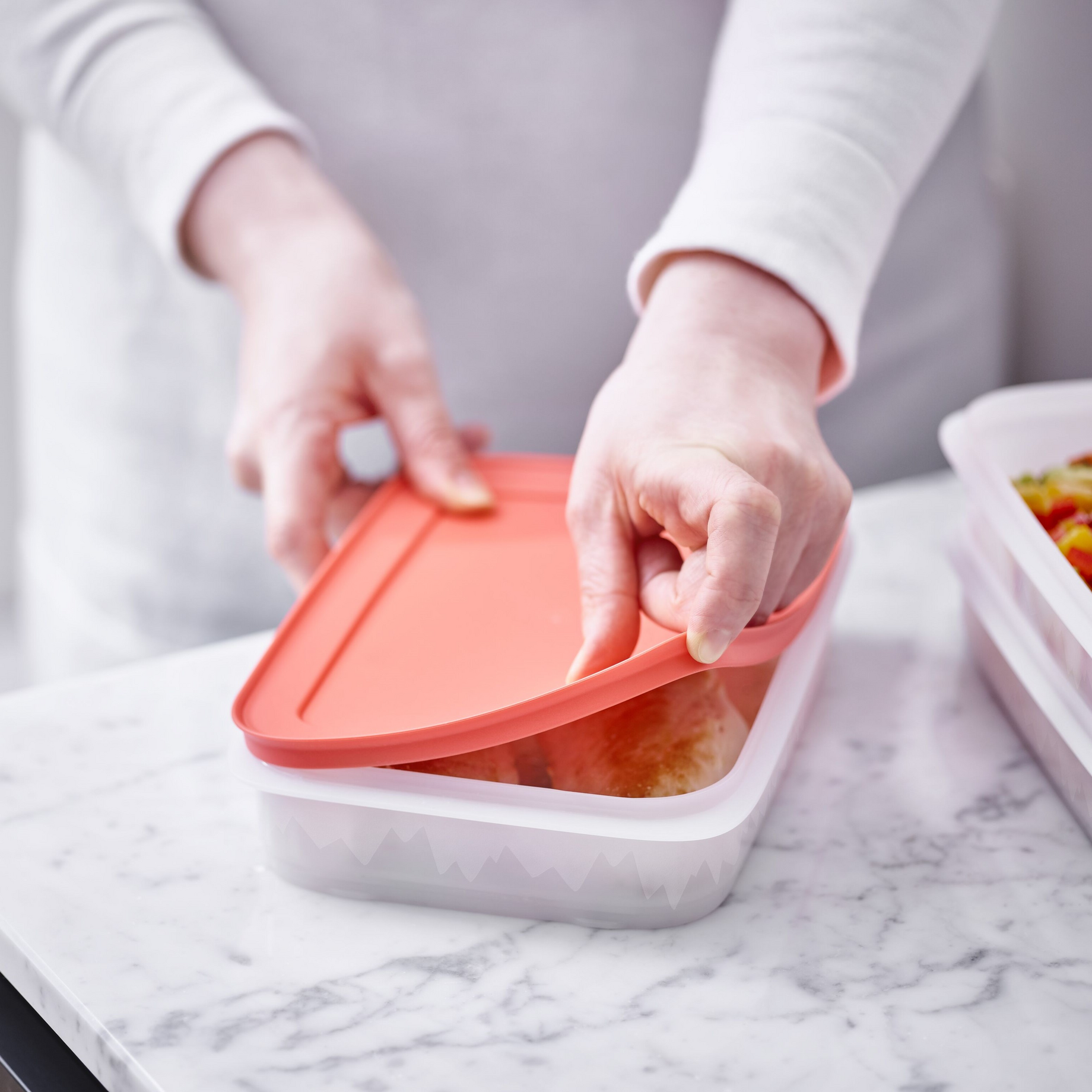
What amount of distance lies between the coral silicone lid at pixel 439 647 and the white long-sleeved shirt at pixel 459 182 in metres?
0.18

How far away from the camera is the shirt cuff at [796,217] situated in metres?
0.55

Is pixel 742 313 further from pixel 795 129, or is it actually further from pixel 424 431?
pixel 424 431

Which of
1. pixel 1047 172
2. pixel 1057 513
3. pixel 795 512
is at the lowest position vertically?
pixel 1047 172

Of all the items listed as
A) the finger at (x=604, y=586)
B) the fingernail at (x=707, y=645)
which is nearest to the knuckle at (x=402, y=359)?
the finger at (x=604, y=586)

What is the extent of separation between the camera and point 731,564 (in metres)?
0.42

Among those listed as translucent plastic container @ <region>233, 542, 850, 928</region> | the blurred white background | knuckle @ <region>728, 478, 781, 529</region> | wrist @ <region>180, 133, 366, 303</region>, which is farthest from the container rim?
the blurred white background

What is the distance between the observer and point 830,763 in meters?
0.56

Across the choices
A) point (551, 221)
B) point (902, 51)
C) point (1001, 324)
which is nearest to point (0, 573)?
point (551, 221)

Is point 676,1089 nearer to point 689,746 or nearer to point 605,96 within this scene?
point 689,746

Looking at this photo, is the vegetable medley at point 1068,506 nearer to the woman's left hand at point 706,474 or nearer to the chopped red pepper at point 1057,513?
the chopped red pepper at point 1057,513

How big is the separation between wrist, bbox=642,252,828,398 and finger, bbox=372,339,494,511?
0.16 meters

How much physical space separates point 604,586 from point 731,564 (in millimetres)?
81

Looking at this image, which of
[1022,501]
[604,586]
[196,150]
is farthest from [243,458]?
[1022,501]

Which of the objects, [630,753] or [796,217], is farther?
[796,217]
